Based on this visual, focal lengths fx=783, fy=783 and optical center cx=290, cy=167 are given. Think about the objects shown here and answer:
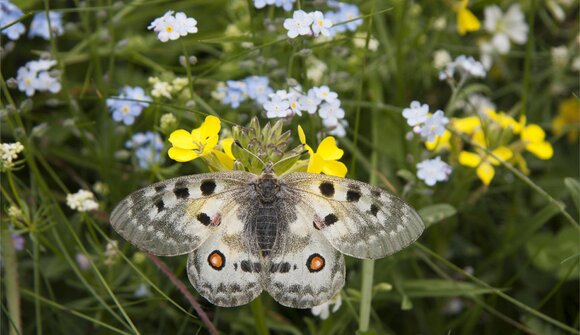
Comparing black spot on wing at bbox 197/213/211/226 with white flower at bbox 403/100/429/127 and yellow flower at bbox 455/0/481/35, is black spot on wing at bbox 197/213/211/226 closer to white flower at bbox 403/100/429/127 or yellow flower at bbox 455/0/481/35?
white flower at bbox 403/100/429/127

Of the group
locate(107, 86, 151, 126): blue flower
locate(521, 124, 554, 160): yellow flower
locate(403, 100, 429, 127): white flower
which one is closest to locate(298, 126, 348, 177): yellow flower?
locate(403, 100, 429, 127): white flower

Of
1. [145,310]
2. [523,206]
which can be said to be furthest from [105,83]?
[523,206]

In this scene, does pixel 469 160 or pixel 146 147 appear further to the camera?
pixel 146 147

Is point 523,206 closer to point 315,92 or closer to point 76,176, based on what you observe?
point 315,92

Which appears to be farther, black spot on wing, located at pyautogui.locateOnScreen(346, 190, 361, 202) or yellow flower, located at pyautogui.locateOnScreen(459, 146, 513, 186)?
yellow flower, located at pyautogui.locateOnScreen(459, 146, 513, 186)

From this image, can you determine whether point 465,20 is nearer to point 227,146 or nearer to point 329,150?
point 329,150

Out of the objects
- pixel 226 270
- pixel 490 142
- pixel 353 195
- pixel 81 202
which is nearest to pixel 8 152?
pixel 81 202

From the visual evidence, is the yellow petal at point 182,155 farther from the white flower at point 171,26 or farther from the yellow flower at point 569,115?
the yellow flower at point 569,115
